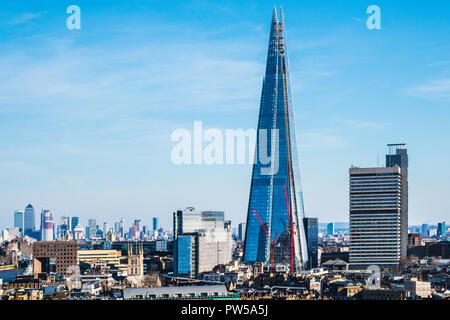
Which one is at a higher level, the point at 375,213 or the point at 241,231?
the point at 375,213

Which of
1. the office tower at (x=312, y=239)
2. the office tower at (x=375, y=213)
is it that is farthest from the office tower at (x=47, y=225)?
the office tower at (x=375, y=213)

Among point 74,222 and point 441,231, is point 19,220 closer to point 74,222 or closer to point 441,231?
point 74,222

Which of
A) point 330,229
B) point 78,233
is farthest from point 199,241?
point 78,233

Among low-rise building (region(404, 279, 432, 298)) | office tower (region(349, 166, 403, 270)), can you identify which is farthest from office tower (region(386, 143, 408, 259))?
low-rise building (region(404, 279, 432, 298))

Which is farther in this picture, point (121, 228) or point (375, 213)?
point (121, 228)

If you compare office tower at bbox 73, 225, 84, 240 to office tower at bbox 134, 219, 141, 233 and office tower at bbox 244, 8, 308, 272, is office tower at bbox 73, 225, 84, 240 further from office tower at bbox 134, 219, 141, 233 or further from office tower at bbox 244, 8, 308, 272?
office tower at bbox 244, 8, 308, 272

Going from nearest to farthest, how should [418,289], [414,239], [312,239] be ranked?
1. [418,289]
2. [312,239]
3. [414,239]
